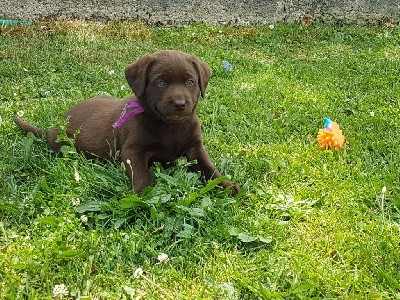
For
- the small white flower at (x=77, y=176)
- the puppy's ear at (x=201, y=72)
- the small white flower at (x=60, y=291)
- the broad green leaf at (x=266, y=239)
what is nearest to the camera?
the small white flower at (x=60, y=291)

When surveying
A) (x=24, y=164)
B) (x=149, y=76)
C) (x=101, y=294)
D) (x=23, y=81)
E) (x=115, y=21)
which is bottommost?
(x=115, y=21)

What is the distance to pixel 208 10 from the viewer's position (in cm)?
915

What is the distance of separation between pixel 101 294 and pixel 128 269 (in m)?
0.22

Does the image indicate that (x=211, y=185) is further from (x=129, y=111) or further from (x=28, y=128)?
(x=28, y=128)

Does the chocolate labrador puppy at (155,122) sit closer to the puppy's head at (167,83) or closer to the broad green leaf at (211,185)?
the puppy's head at (167,83)

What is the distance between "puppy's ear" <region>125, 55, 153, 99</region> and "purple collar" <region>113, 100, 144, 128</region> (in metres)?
0.14

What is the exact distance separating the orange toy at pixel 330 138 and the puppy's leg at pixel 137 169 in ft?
4.61

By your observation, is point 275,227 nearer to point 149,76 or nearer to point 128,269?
point 128,269

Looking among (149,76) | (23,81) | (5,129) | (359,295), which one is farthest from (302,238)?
(23,81)

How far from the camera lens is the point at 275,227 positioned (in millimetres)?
3139

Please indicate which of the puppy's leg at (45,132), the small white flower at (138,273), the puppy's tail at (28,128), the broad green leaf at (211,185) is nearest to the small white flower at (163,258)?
the small white flower at (138,273)

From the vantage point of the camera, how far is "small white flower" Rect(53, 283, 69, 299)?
2465 millimetres

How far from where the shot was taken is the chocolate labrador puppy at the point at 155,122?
3.50m

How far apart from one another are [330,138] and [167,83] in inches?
55.3
